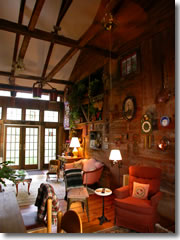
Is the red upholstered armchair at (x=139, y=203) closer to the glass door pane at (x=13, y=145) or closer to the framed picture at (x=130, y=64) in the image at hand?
the framed picture at (x=130, y=64)

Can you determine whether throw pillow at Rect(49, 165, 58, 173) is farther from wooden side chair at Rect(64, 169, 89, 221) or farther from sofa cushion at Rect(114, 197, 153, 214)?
sofa cushion at Rect(114, 197, 153, 214)

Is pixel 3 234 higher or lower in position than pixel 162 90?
lower

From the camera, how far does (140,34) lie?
13.8 ft

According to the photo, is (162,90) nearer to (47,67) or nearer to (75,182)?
(75,182)

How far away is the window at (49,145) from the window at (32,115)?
77cm

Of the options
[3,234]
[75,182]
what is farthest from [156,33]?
[3,234]

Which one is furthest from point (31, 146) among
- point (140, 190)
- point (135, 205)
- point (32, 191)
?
point (135, 205)

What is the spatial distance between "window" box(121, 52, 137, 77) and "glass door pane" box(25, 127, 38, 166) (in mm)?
5484

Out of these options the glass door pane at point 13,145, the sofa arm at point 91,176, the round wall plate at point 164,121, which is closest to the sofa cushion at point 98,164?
the sofa arm at point 91,176

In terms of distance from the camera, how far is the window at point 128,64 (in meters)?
4.37

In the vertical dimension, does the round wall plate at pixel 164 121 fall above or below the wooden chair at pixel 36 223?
above

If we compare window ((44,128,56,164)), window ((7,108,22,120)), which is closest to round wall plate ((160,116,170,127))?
window ((44,128,56,164))

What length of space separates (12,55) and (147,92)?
517cm

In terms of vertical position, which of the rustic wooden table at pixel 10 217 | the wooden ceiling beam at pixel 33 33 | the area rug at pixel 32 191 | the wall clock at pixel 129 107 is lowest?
the area rug at pixel 32 191
